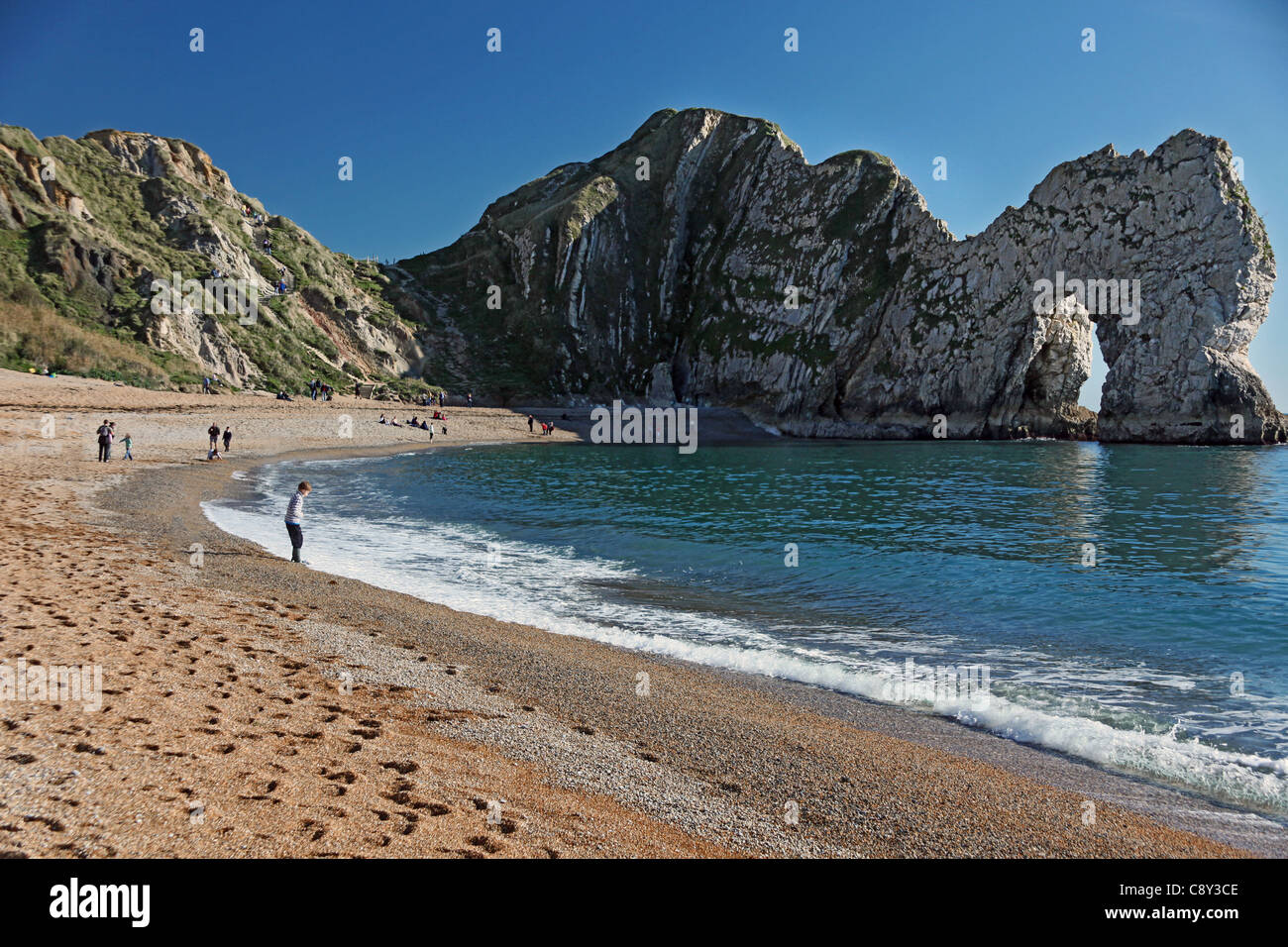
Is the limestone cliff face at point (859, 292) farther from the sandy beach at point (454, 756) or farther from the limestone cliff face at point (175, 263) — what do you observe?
the sandy beach at point (454, 756)

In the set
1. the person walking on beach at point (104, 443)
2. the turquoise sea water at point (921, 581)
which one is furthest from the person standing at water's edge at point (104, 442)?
the turquoise sea water at point (921, 581)

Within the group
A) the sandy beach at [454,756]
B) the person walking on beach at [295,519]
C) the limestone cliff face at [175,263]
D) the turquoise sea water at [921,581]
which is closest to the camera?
the sandy beach at [454,756]

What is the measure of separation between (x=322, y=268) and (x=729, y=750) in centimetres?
10678

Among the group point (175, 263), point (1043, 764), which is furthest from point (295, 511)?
point (175, 263)

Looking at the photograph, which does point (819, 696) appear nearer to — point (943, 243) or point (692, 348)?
point (943, 243)

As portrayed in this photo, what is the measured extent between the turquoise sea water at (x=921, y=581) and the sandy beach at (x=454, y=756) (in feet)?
3.93

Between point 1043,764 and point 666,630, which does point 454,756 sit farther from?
point 666,630

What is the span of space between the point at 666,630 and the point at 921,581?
757 centimetres

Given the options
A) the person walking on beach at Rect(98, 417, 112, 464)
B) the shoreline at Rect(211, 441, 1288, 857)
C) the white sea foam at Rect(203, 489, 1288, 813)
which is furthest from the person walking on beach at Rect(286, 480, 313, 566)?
the person walking on beach at Rect(98, 417, 112, 464)

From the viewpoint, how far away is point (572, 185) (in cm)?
12731

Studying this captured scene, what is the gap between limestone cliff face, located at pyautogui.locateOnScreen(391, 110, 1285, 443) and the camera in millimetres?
73375

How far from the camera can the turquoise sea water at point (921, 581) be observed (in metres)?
9.15

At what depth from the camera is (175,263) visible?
70.9m

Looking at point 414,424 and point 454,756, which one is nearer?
point 454,756
